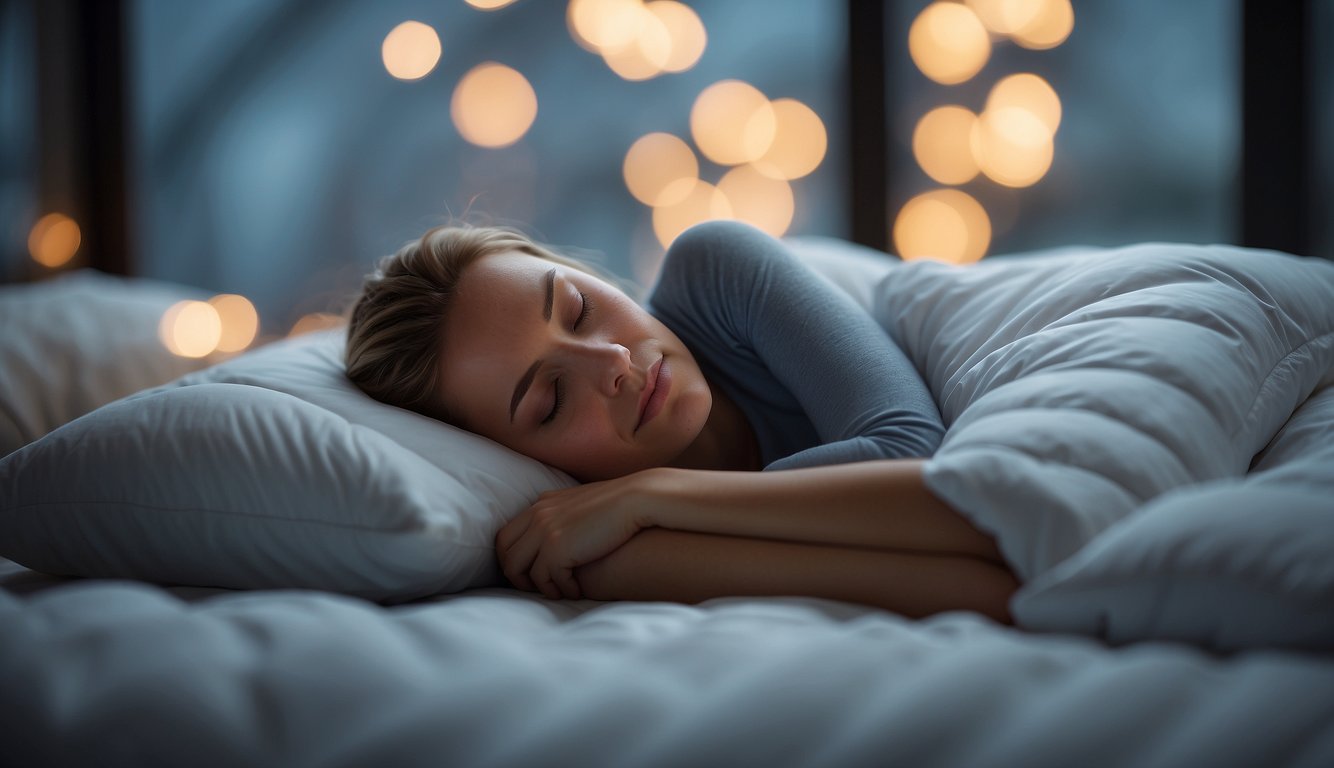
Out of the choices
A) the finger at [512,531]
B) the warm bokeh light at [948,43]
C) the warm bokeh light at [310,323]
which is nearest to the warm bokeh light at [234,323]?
the warm bokeh light at [310,323]

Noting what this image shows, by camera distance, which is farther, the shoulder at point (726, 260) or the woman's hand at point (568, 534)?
the shoulder at point (726, 260)

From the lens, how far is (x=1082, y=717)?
0.44 m

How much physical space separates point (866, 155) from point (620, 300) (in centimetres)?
144

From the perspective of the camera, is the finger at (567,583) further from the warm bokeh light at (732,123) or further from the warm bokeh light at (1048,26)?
the warm bokeh light at (1048,26)

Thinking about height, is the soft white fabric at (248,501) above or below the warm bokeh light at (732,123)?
below

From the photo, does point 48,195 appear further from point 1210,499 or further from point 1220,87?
point 1220,87

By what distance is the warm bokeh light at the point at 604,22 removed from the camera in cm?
236

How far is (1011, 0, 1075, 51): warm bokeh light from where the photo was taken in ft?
6.91

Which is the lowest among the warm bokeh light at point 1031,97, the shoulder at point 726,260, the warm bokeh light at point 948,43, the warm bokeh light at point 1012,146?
the shoulder at point 726,260

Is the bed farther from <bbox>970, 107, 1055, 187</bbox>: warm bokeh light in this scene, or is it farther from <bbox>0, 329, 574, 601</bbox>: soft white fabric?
<bbox>970, 107, 1055, 187</bbox>: warm bokeh light

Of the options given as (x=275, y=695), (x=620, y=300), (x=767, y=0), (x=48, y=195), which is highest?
(x=767, y=0)

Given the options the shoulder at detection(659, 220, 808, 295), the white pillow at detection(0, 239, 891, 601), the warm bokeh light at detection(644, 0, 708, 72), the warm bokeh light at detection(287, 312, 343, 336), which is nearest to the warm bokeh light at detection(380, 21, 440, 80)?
the warm bokeh light at detection(644, 0, 708, 72)

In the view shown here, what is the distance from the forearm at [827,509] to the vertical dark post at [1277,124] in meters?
1.72

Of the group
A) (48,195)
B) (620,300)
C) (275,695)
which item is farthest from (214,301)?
(275,695)
